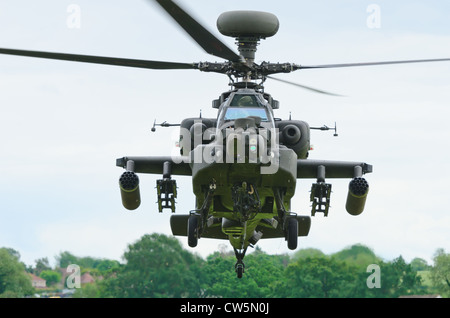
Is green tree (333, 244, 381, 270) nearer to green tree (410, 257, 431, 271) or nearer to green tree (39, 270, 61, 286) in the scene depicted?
green tree (410, 257, 431, 271)

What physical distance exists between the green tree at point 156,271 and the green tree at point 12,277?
3.84 meters

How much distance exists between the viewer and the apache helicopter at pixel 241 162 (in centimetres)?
1750

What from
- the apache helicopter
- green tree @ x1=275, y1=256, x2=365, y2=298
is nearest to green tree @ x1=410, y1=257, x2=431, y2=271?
green tree @ x1=275, y1=256, x2=365, y2=298

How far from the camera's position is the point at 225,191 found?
18797 mm

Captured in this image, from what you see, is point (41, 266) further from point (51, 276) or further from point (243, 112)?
point (243, 112)

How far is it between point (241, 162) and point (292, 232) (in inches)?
104

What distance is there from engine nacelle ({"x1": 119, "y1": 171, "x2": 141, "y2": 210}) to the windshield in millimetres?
2359

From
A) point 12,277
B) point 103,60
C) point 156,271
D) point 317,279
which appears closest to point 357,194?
point 103,60

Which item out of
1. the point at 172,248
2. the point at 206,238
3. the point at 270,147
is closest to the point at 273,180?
the point at 270,147

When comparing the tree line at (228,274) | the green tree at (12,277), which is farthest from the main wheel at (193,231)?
the green tree at (12,277)

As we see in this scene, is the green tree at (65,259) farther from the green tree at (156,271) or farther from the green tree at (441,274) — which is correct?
the green tree at (441,274)

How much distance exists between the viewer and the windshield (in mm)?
18859
